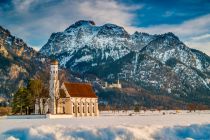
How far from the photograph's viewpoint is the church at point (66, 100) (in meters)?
167

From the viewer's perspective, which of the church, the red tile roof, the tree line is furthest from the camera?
the red tile roof

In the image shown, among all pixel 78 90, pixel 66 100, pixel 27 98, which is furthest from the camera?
pixel 78 90

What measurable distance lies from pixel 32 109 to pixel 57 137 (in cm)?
10280

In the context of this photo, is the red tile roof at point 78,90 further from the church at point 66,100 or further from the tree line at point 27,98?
the tree line at point 27,98

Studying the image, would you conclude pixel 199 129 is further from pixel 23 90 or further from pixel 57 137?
pixel 23 90

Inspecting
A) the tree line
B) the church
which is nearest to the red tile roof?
the church

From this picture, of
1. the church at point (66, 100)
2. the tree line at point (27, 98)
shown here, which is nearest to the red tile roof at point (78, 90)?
the church at point (66, 100)

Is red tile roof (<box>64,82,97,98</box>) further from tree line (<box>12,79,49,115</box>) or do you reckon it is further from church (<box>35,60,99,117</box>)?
tree line (<box>12,79,49,115</box>)

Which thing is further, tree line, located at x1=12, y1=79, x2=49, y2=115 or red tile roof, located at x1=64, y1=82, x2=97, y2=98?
red tile roof, located at x1=64, y1=82, x2=97, y2=98

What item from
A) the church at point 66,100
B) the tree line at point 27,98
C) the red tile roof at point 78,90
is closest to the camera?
the tree line at point 27,98

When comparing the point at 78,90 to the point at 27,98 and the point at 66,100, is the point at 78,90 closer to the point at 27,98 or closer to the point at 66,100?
the point at 66,100

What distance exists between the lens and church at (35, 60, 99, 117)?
167125mm

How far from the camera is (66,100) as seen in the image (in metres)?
174

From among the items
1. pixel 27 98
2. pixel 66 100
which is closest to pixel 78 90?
pixel 66 100
